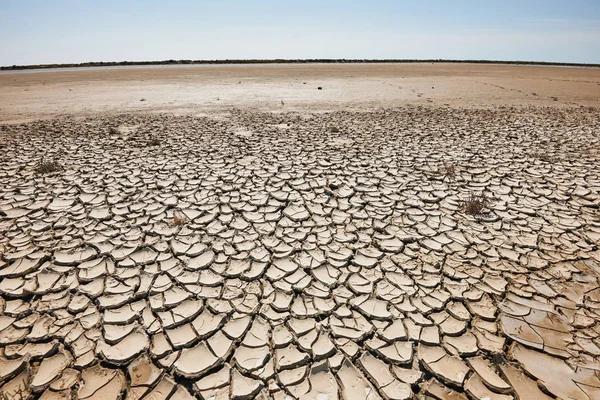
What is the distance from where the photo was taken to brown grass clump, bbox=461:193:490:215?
3.17 metres

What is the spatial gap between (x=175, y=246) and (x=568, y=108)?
11.7 meters

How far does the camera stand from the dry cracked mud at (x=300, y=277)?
63.7 inches

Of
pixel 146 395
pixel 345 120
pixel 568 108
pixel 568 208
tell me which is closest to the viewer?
pixel 146 395

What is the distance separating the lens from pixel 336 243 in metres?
2.71

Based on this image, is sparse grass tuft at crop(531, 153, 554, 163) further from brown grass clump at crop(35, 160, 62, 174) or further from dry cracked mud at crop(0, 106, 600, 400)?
brown grass clump at crop(35, 160, 62, 174)

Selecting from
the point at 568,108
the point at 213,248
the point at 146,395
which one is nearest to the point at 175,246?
the point at 213,248

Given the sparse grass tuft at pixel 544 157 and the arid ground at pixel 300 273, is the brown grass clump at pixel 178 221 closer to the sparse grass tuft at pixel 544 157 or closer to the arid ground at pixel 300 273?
the arid ground at pixel 300 273

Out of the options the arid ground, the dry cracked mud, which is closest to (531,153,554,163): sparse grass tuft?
the dry cracked mud

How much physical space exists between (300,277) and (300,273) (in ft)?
0.15

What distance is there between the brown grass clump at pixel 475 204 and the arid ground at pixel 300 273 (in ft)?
0.07

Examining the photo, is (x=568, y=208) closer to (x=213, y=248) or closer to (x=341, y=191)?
(x=341, y=191)

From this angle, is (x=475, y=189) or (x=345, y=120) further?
(x=345, y=120)

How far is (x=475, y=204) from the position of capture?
3.21 metres

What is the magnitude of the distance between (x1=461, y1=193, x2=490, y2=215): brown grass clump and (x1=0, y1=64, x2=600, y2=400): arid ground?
0.02m
